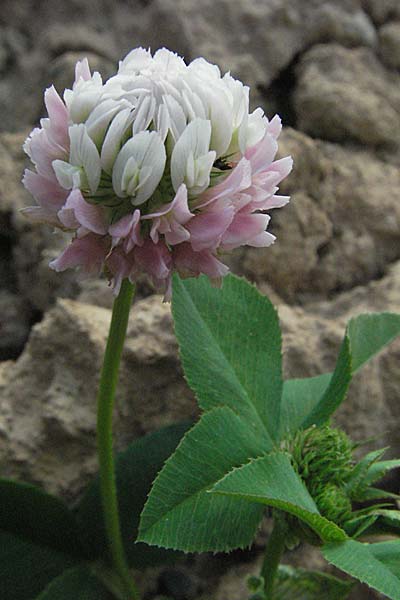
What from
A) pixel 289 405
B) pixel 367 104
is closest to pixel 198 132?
pixel 289 405

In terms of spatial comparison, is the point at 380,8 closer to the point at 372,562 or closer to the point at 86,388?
the point at 86,388

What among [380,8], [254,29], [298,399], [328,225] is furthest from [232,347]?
[380,8]

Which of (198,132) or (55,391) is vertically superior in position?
(198,132)

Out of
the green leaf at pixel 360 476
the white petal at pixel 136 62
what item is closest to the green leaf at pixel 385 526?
the green leaf at pixel 360 476

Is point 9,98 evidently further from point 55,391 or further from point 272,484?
point 272,484

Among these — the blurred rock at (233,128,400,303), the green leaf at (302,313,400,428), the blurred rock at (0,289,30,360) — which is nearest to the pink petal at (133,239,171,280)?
the green leaf at (302,313,400,428)

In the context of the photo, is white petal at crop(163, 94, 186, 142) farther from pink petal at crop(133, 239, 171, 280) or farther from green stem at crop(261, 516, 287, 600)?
green stem at crop(261, 516, 287, 600)

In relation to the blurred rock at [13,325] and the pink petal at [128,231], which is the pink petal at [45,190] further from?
the blurred rock at [13,325]
